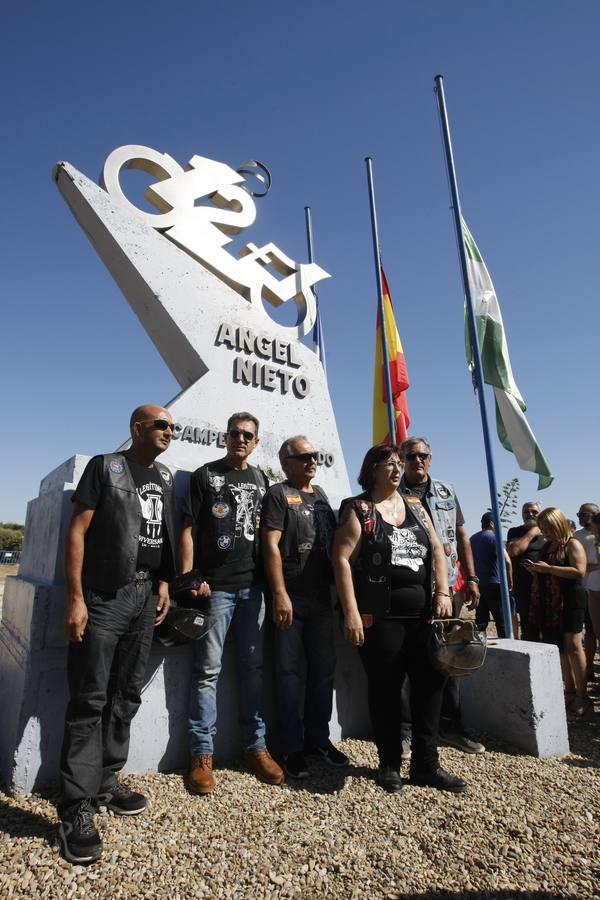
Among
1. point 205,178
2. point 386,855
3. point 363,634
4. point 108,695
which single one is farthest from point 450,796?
point 205,178

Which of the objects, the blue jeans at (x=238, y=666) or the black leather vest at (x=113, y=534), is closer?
the black leather vest at (x=113, y=534)

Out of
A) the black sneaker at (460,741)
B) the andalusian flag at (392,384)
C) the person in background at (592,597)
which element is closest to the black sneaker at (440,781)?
the black sneaker at (460,741)

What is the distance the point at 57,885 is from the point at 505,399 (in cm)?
584

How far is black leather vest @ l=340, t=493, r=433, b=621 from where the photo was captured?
9.60ft

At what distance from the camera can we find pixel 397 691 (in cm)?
290

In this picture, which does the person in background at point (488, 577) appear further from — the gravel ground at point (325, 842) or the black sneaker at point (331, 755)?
the black sneaker at point (331, 755)

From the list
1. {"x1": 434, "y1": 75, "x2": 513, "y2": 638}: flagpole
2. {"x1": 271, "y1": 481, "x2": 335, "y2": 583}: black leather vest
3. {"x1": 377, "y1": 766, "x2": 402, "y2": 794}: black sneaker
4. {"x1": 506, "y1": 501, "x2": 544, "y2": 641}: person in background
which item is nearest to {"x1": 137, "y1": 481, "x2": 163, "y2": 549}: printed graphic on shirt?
{"x1": 271, "y1": 481, "x2": 335, "y2": 583}: black leather vest

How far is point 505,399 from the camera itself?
6.28m

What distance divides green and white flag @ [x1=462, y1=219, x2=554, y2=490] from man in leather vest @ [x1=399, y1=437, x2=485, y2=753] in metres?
2.66

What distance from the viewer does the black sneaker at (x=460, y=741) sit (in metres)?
3.38

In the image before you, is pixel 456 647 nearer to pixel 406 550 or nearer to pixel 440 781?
pixel 406 550

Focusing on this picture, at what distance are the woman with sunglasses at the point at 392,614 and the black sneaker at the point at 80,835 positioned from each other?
1399mm

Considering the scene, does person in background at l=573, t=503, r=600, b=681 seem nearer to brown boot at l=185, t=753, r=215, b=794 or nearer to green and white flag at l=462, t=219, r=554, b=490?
green and white flag at l=462, t=219, r=554, b=490

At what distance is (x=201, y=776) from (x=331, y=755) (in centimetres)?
80
